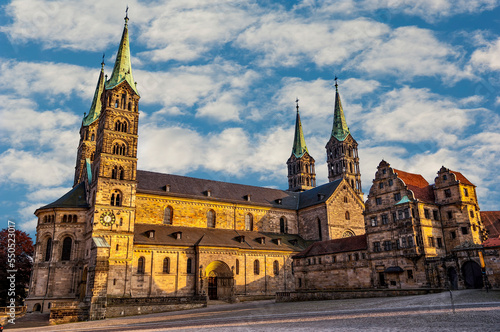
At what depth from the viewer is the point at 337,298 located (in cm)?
3491

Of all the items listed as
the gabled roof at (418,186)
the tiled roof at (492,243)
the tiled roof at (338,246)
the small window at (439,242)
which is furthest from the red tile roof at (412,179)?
the tiled roof at (492,243)

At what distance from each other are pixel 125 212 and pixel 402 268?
102 feet

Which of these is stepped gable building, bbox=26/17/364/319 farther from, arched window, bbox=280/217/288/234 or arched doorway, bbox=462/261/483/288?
arched doorway, bbox=462/261/483/288

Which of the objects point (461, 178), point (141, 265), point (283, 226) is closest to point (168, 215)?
point (141, 265)

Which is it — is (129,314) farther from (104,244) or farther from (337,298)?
(337,298)

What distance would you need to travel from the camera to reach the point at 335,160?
3531 inches

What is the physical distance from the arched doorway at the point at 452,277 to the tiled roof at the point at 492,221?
41.7ft

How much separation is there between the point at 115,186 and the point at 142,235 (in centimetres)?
661

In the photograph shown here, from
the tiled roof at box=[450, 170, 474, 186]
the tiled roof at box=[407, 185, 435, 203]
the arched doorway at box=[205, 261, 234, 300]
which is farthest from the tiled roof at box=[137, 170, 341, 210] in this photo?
the tiled roof at box=[450, 170, 474, 186]

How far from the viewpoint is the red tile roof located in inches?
1719

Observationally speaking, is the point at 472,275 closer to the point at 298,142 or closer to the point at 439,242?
the point at 439,242

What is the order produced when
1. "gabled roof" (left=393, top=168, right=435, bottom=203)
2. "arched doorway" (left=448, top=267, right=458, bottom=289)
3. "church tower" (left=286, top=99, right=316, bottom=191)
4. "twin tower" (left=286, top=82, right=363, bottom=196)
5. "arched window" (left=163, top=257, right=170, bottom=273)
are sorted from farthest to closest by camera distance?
1. "church tower" (left=286, top=99, right=316, bottom=191)
2. "twin tower" (left=286, top=82, right=363, bottom=196)
3. "arched window" (left=163, top=257, right=170, bottom=273)
4. "gabled roof" (left=393, top=168, right=435, bottom=203)
5. "arched doorway" (left=448, top=267, right=458, bottom=289)

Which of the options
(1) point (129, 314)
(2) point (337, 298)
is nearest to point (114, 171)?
(1) point (129, 314)

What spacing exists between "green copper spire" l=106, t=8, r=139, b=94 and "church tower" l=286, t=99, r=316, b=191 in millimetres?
50274
